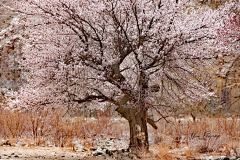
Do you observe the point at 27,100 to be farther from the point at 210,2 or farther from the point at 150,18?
the point at 210,2

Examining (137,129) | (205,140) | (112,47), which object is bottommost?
(205,140)

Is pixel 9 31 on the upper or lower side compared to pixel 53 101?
upper

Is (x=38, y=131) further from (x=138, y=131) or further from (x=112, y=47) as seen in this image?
(x=112, y=47)

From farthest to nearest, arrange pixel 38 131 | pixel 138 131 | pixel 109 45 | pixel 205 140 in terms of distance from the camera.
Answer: pixel 38 131
pixel 205 140
pixel 138 131
pixel 109 45

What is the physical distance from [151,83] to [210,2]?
44.8 ft

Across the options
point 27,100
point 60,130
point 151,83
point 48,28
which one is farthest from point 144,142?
point 60,130

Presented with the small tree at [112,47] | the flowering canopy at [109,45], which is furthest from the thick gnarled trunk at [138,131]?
the flowering canopy at [109,45]

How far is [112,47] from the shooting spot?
5.91 m

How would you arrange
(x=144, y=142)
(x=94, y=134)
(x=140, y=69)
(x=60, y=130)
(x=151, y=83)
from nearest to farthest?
(x=140, y=69) < (x=144, y=142) < (x=151, y=83) < (x=60, y=130) < (x=94, y=134)

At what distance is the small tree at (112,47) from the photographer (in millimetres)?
5230

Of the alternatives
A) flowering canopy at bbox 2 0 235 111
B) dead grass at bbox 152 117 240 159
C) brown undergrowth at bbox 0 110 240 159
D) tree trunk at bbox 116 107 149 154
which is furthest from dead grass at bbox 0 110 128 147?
tree trunk at bbox 116 107 149 154

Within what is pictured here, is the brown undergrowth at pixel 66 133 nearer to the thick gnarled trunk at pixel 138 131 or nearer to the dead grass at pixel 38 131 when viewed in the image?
the dead grass at pixel 38 131

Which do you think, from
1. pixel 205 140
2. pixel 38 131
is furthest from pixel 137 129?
pixel 38 131

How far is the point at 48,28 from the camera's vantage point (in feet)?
18.5
